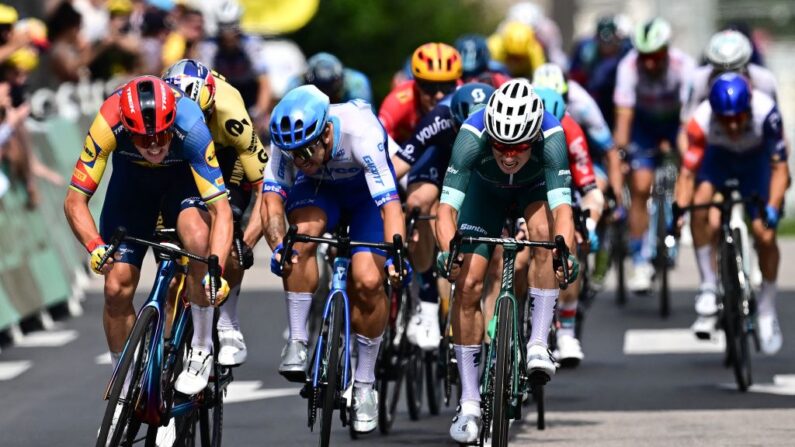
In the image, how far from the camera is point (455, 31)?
116 ft

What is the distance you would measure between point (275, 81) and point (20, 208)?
32.0ft

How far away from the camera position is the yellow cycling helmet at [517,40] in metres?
16.2

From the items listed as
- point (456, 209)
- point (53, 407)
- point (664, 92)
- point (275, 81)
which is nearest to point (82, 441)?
point (53, 407)

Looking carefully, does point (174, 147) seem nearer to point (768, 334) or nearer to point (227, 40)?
point (768, 334)

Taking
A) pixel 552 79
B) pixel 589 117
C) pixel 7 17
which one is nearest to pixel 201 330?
pixel 552 79

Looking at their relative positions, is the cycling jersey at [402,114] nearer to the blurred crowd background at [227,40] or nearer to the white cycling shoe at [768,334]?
the white cycling shoe at [768,334]

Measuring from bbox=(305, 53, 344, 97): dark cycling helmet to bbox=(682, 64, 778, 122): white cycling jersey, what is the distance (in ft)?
10.2

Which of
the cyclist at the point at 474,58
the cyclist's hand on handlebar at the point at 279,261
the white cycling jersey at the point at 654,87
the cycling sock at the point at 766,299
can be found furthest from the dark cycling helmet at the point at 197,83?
→ the white cycling jersey at the point at 654,87

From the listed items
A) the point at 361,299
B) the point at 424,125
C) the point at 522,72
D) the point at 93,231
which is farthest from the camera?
the point at 522,72

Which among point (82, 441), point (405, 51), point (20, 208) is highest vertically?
point (405, 51)

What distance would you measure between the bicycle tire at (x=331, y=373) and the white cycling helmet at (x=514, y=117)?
1.18 meters

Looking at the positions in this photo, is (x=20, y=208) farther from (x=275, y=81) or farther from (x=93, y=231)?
(x=275, y=81)

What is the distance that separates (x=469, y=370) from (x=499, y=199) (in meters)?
0.91

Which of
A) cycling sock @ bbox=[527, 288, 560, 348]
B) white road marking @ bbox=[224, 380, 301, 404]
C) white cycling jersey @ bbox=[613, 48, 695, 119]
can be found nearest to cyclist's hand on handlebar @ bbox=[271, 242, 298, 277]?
cycling sock @ bbox=[527, 288, 560, 348]
